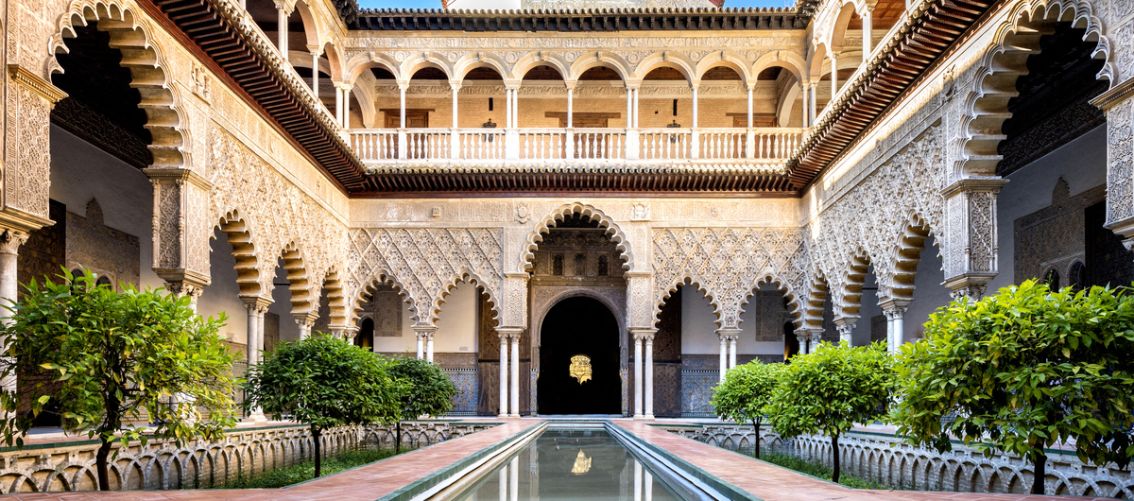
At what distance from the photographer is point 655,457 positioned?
809 centimetres

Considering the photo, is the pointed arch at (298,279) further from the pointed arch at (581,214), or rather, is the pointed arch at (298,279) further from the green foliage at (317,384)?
the green foliage at (317,384)

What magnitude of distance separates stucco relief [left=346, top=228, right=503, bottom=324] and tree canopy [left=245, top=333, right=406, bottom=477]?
630 cm

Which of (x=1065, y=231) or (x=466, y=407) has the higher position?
(x=1065, y=231)

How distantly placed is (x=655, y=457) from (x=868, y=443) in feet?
8.75

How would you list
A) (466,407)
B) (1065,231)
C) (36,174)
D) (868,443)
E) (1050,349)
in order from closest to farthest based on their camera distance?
(1050,349), (36,174), (868,443), (1065,231), (466,407)

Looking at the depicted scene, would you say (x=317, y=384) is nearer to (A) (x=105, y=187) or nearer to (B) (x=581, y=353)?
(A) (x=105, y=187)

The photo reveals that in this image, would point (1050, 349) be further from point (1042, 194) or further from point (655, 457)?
point (1042, 194)

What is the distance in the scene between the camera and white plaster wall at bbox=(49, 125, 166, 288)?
10.4 meters

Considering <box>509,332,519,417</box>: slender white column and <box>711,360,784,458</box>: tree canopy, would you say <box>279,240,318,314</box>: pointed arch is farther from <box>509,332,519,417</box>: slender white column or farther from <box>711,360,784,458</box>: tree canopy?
<box>711,360,784,458</box>: tree canopy

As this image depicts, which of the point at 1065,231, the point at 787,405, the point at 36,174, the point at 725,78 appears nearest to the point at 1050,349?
the point at 787,405

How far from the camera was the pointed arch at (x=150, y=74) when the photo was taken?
24.6ft

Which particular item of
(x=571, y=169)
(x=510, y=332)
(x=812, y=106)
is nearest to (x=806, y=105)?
(x=812, y=106)

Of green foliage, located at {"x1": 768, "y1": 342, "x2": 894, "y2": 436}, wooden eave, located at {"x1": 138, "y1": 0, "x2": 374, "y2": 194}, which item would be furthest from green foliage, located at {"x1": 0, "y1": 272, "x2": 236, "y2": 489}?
green foliage, located at {"x1": 768, "y1": 342, "x2": 894, "y2": 436}

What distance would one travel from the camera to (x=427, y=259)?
14.9m
